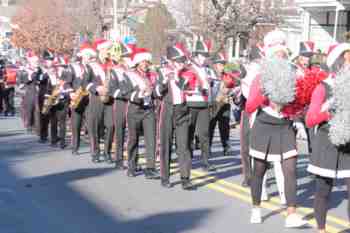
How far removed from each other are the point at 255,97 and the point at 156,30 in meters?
32.9

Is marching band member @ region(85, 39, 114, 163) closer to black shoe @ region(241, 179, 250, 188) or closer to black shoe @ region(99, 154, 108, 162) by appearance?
black shoe @ region(99, 154, 108, 162)

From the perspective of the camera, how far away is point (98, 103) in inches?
488

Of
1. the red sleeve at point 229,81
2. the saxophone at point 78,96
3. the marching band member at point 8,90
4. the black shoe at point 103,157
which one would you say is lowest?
the black shoe at point 103,157

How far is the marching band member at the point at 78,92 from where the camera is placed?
1283cm

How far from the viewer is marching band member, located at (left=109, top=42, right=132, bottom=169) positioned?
11.1 meters

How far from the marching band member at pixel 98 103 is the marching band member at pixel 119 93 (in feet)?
1.39

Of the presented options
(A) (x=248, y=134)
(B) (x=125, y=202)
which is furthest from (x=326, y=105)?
(B) (x=125, y=202)

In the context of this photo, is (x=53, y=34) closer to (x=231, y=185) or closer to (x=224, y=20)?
(x=224, y=20)

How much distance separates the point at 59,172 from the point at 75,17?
29813 millimetres

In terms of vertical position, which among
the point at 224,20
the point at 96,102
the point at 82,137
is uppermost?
the point at 224,20

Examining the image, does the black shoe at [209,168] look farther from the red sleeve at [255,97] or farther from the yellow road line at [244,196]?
the red sleeve at [255,97]

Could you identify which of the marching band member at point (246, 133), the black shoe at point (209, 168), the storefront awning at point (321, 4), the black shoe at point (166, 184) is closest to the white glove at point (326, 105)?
the marching band member at point (246, 133)

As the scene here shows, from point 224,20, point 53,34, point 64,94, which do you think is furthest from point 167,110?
point 53,34

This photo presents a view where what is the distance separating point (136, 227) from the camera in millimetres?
7855
